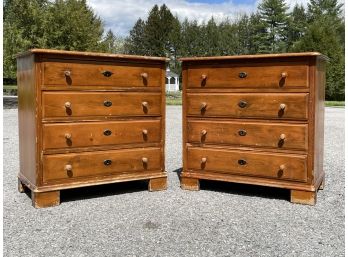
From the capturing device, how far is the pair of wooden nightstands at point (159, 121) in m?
4.10

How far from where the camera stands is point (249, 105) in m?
4.37

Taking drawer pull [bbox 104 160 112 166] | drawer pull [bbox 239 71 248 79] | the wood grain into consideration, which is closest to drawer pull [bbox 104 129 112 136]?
drawer pull [bbox 104 160 112 166]

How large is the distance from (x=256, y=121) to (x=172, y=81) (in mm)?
55235

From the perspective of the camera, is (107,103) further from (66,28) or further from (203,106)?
(66,28)

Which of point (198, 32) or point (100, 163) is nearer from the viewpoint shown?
point (100, 163)

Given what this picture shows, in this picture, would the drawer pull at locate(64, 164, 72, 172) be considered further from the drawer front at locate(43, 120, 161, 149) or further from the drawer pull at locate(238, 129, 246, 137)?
the drawer pull at locate(238, 129, 246, 137)

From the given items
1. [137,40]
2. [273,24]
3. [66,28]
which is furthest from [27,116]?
[137,40]

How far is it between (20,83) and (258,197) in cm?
292

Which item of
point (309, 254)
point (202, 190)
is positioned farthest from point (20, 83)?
point (309, 254)

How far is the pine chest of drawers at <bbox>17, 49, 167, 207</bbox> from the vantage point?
13.4ft

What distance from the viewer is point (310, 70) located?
4.05m

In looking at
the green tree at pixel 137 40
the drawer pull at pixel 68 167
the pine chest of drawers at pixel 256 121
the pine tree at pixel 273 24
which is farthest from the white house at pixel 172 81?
the drawer pull at pixel 68 167

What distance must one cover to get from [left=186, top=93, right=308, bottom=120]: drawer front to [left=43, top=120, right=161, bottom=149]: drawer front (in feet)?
1.69

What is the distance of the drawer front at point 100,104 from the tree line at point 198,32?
60.7 feet
